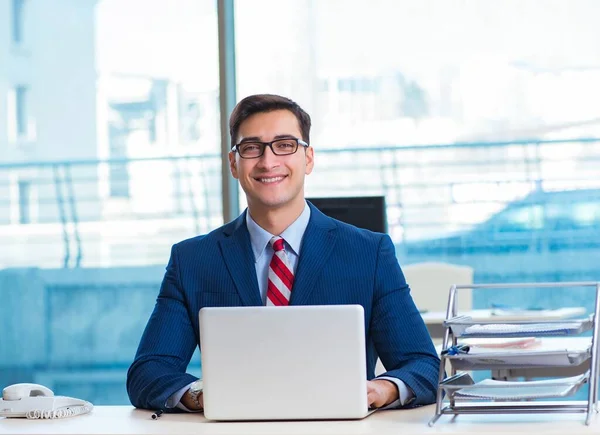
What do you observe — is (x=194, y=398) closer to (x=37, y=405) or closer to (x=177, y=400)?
(x=177, y=400)

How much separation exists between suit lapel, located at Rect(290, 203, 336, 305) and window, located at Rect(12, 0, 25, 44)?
3.73m

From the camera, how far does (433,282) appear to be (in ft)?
13.6

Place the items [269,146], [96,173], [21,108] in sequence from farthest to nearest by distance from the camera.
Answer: [96,173] → [21,108] → [269,146]

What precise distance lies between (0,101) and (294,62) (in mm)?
1605

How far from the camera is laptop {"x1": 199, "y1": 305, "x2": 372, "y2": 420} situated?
174 cm

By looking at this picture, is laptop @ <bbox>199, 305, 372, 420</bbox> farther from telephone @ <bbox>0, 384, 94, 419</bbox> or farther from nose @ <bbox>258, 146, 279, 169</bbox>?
nose @ <bbox>258, 146, 279, 169</bbox>

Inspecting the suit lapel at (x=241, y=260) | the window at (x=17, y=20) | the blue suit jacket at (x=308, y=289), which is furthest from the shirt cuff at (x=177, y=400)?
the window at (x=17, y=20)

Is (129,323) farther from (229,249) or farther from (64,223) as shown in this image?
(229,249)

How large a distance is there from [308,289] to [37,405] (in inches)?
23.9

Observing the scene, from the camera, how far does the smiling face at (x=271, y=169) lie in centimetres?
225

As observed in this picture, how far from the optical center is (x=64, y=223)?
19.3 ft

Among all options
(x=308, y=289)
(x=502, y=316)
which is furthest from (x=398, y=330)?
(x=502, y=316)

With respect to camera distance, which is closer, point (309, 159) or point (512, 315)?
point (309, 159)

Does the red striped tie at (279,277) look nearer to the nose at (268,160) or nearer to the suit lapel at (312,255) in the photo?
the suit lapel at (312,255)
